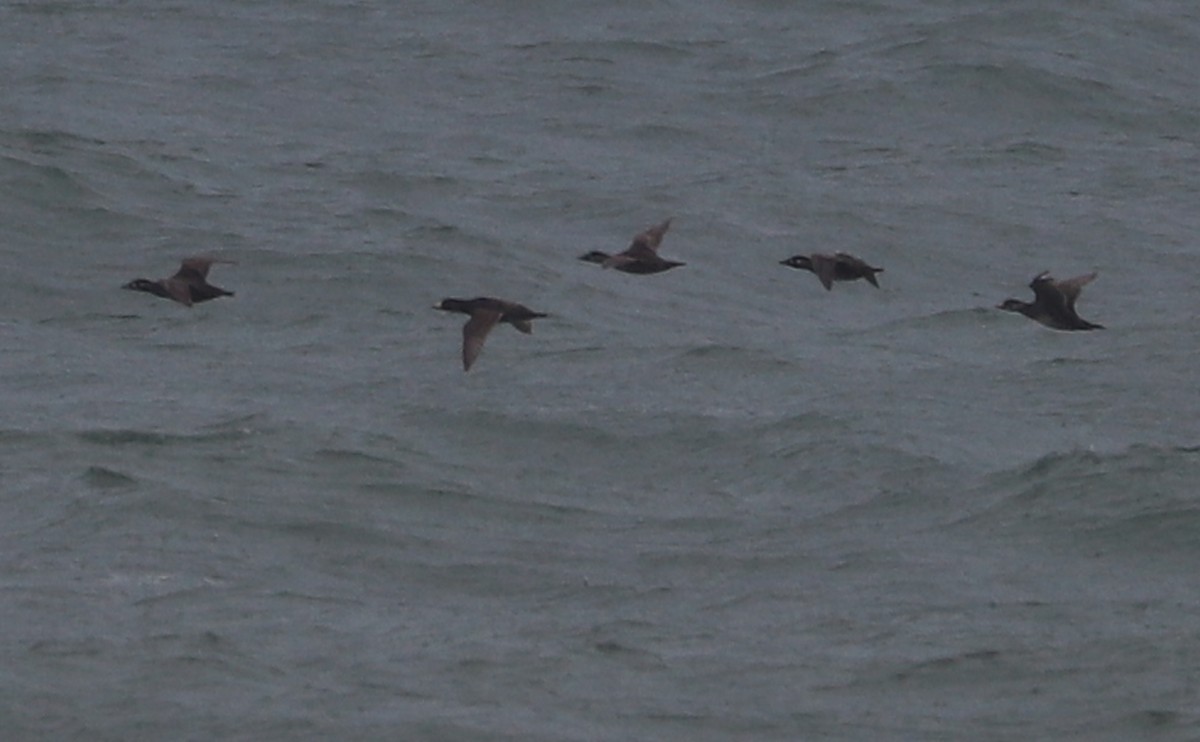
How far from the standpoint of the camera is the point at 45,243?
25625 mm

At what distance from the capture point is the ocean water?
660 inches

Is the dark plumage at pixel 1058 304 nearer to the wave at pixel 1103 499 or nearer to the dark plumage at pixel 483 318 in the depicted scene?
the wave at pixel 1103 499

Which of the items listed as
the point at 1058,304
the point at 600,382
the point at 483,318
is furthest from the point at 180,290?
the point at 1058,304

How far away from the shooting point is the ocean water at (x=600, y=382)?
1677cm

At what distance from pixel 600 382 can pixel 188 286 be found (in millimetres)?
3334

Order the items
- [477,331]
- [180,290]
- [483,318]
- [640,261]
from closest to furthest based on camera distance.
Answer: [477,331]
[483,318]
[180,290]
[640,261]

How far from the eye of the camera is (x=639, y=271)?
21.2 meters

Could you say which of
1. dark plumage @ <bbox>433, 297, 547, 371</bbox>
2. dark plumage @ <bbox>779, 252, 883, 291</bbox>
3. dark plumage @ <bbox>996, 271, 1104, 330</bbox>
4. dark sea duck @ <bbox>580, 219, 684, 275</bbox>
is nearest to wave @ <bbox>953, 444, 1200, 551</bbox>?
dark plumage @ <bbox>996, 271, 1104, 330</bbox>

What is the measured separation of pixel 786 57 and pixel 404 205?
7301 mm

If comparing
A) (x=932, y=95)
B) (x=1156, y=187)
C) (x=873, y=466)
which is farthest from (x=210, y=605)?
(x=932, y=95)

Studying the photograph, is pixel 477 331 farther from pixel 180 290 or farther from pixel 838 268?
pixel 838 268

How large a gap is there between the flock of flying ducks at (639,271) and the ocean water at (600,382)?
0.94 meters

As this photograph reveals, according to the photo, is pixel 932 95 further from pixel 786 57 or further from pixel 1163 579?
pixel 1163 579

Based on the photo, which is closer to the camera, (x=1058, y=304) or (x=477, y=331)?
(x=477, y=331)
